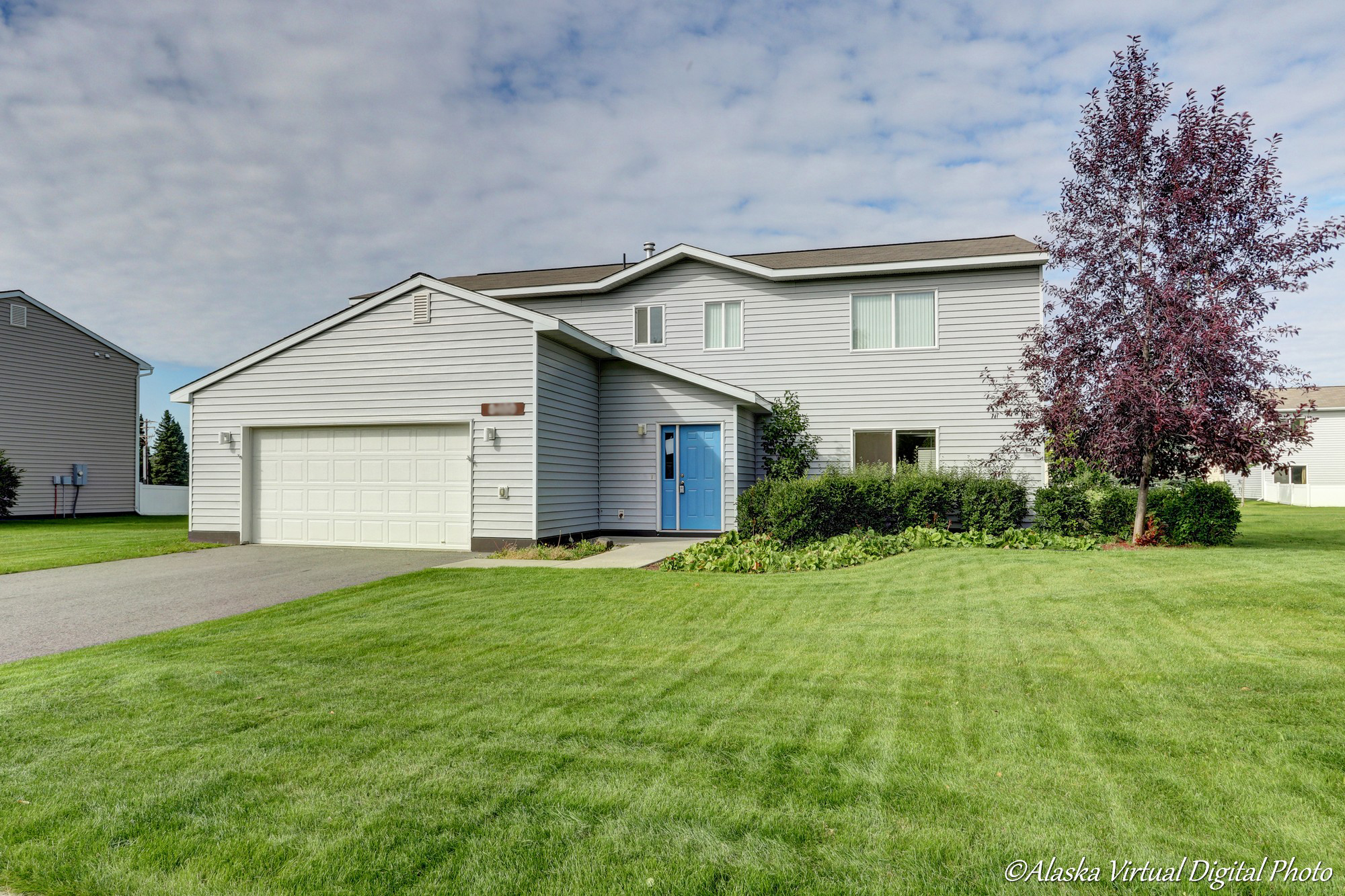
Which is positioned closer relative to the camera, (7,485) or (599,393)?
(599,393)

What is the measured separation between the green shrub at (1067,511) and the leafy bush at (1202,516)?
1.36m

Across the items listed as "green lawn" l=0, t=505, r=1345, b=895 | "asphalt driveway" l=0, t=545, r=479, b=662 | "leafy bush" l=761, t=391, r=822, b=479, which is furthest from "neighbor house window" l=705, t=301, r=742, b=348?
"green lawn" l=0, t=505, r=1345, b=895

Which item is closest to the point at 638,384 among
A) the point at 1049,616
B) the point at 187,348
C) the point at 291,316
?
the point at 1049,616

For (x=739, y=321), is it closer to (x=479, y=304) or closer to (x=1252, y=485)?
(x=479, y=304)

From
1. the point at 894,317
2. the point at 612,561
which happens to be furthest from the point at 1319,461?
the point at 612,561

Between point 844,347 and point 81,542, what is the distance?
16608 mm

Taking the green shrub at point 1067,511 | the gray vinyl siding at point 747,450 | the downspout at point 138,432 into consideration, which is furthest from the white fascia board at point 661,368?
the downspout at point 138,432

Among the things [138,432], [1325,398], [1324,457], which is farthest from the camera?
[1325,398]

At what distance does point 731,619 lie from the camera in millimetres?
7164

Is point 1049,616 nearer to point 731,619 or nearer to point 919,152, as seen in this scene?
point 731,619

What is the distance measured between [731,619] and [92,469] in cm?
2741

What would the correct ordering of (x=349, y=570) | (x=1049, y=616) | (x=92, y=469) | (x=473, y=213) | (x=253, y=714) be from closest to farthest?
(x=253, y=714)
(x=1049, y=616)
(x=349, y=570)
(x=473, y=213)
(x=92, y=469)

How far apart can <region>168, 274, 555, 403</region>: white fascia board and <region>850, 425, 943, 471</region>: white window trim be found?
23.6ft

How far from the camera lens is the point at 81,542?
1533 centimetres
